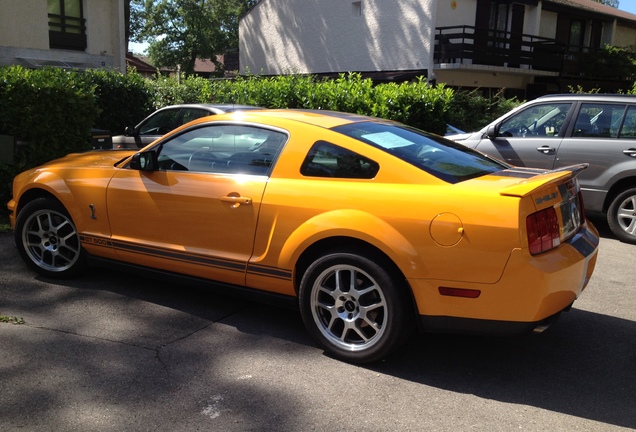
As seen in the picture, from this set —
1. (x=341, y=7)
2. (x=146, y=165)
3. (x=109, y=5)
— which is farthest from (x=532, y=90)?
(x=146, y=165)

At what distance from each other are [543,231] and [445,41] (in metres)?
21.1

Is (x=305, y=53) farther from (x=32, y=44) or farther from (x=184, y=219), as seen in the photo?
(x=184, y=219)

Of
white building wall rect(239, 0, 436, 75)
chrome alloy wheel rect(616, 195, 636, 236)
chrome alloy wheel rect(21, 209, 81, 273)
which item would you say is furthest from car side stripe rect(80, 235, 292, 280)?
white building wall rect(239, 0, 436, 75)

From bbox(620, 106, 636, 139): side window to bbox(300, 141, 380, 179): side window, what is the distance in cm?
526

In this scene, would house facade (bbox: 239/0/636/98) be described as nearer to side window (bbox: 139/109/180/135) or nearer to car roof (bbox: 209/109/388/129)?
side window (bbox: 139/109/180/135)

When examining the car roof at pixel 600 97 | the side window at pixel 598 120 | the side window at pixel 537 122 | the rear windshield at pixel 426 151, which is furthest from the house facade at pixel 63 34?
the rear windshield at pixel 426 151

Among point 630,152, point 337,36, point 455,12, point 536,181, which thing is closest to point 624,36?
point 455,12

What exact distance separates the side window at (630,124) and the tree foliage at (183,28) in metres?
41.8

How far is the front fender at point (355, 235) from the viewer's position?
12.3 ft

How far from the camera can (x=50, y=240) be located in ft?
18.1

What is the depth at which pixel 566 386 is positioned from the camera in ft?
12.4

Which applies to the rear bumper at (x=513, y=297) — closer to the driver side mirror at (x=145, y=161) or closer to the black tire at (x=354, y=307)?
the black tire at (x=354, y=307)

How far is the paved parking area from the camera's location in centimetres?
335

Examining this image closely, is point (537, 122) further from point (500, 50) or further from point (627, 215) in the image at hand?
point (500, 50)
